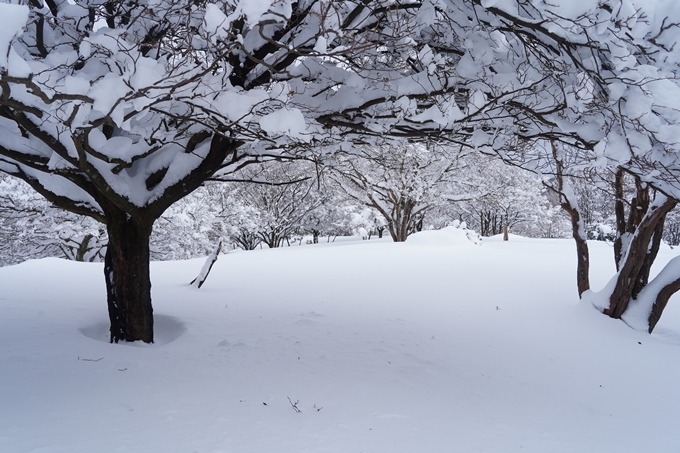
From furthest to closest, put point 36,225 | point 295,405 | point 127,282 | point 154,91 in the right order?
point 36,225 → point 127,282 → point 295,405 → point 154,91

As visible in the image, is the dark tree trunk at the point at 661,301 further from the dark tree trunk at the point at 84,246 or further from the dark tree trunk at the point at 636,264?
the dark tree trunk at the point at 84,246

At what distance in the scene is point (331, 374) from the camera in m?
3.73

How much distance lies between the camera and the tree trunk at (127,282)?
4418 millimetres

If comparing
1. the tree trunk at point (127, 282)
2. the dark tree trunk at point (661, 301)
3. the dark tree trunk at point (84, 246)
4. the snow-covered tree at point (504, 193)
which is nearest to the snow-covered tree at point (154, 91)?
the tree trunk at point (127, 282)

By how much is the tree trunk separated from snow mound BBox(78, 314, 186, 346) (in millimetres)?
205

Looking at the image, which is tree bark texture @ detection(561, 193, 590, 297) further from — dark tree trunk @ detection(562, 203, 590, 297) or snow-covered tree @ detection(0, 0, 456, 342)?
snow-covered tree @ detection(0, 0, 456, 342)

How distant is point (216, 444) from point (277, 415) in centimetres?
53

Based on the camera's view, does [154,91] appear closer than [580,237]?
Yes

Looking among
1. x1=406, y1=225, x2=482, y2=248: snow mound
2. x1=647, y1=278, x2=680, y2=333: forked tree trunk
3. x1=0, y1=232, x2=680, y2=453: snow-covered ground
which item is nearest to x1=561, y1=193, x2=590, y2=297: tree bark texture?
x1=0, y1=232, x2=680, y2=453: snow-covered ground

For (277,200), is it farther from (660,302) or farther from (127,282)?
(660,302)

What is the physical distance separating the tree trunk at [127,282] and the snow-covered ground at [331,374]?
313 millimetres

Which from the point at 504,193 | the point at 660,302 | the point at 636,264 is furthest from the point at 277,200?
the point at 660,302

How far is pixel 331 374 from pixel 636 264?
542 centimetres

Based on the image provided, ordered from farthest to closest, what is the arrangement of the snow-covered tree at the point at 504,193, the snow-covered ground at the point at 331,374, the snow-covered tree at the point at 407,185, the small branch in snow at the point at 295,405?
1. the snow-covered tree at the point at 504,193
2. the snow-covered tree at the point at 407,185
3. the small branch in snow at the point at 295,405
4. the snow-covered ground at the point at 331,374
